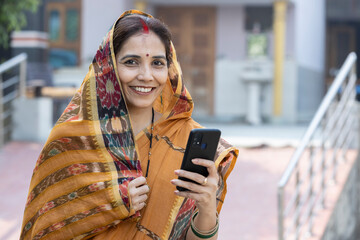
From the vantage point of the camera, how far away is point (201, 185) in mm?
1674

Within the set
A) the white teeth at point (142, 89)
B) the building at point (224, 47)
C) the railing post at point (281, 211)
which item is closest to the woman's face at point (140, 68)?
the white teeth at point (142, 89)

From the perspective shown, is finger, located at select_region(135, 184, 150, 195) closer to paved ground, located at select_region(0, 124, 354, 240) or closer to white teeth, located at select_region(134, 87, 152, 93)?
white teeth, located at select_region(134, 87, 152, 93)

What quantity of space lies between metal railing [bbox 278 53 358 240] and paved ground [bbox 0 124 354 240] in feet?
0.70

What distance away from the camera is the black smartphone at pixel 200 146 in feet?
5.27

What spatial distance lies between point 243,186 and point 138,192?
4055 mm

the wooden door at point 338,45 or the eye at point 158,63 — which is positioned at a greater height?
the wooden door at point 338,45

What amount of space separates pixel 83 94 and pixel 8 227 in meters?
3.30

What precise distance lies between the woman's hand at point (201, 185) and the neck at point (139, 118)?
0.31 m

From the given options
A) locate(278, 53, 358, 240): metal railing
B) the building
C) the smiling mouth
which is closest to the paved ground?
locate(278, 53, 358, 240): metal railing

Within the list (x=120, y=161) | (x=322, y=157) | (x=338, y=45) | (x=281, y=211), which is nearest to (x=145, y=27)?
(x=120, y=161)

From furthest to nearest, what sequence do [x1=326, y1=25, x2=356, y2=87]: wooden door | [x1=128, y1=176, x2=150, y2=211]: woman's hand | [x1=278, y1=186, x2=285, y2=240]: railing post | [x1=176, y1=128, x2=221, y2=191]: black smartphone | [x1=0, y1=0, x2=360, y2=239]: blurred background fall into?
[x1=326, y1=25, x2=356, y2=87]: wooden door → [x1=0, y1=0, x2=360, y2=239]: blurred background → [x1=278, y1=186, x2=285, y2=240]: railing post → [x1=128, y1=176, x2=150, y2=211]: woman's hand → [x1=176, y1=128, x2=221, y2=191]: black smartphone

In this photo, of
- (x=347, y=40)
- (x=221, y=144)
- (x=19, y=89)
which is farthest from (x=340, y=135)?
(x=347, y=40)

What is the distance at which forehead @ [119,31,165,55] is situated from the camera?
1.83 metres

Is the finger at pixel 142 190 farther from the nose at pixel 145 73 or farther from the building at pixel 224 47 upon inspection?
the building at pixel 224 47
